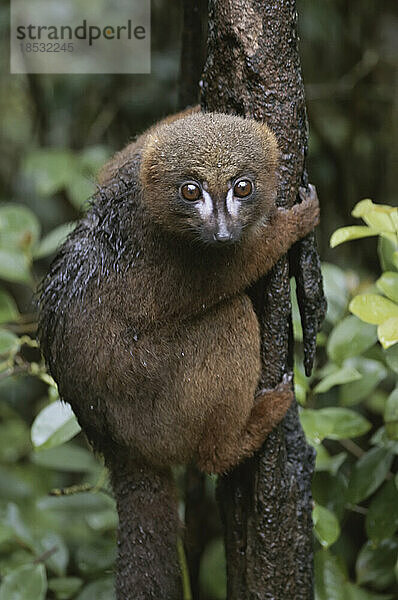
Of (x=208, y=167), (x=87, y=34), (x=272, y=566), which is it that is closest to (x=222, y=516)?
(x=272, y=566)

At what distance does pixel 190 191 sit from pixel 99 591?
5.60 feet

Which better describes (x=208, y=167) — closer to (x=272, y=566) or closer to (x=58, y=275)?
(x=58, y=275)

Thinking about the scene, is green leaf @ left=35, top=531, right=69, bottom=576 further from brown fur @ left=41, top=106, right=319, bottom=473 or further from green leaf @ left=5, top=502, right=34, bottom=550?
brown fur @ left=41, top=106, right=319, bottom=473

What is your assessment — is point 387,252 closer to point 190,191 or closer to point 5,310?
point 190,191

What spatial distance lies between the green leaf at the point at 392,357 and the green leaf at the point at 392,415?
93mm

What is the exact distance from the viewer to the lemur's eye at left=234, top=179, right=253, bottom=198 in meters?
2.06

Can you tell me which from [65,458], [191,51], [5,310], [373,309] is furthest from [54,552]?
[191,51]

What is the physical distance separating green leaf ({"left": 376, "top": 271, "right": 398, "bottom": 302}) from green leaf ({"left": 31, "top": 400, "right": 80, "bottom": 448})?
110cm

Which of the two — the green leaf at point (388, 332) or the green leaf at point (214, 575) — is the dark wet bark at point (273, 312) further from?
the green leaf at point (214, 575)

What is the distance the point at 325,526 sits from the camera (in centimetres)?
246

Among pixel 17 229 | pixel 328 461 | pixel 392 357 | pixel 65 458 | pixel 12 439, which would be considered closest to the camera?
pixel 392 357

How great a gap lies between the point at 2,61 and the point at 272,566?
3577 millimetres

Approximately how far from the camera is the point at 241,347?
2.26 metres

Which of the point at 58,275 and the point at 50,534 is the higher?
the point at 58,275
